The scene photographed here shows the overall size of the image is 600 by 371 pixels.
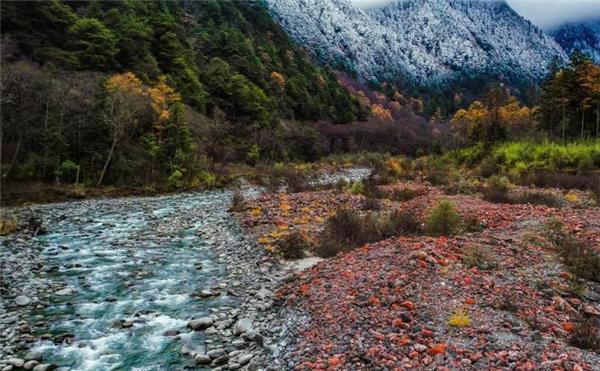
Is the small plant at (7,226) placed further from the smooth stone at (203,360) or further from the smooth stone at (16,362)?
the smooth stone at (203,360)

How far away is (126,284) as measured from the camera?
33.4 feet

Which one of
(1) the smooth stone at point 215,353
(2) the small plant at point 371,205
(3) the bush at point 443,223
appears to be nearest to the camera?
(1) the smooth stone at point 215,353

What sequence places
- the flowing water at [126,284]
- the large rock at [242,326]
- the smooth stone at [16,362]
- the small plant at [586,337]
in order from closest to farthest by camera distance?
→ the small plant at [586,337]
the smooth stone at [16,362]
the flowing water at [126,284]
the large rock at [242,326]

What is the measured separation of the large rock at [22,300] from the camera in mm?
8754

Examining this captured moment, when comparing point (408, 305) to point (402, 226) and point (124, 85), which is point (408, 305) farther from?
point (124, 85)

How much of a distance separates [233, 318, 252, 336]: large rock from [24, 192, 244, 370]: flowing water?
23.6 inches

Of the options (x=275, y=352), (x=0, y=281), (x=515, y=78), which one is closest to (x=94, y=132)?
(x=0, y=281)

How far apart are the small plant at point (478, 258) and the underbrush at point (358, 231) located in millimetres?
2937

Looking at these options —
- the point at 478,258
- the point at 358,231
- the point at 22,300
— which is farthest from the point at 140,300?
the point at 478,258

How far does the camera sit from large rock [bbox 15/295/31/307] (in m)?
8.75

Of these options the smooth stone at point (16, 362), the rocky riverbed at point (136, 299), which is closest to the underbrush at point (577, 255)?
the rocky riverbed at point (136, 299)

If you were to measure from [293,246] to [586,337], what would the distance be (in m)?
7.69

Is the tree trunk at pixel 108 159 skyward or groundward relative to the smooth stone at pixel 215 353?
skyward

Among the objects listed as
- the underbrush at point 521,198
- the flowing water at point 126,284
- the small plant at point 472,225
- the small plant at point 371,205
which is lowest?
the flowing water at point 126,284
